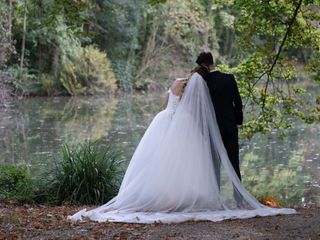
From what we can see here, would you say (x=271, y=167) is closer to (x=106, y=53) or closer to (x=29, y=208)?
(x=29, y=208)

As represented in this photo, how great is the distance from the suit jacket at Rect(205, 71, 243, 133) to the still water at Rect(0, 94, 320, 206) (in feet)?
10.2

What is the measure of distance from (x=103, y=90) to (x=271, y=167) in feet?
85.5

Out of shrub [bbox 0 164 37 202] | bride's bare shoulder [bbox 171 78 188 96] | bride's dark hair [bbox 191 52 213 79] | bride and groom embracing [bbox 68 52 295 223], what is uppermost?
bride's dark hair [bbox 191 52 213 79]

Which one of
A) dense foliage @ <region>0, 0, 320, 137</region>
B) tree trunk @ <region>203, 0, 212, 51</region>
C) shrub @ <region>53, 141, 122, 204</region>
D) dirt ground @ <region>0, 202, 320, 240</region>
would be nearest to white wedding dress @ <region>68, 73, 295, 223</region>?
dirt ground @ <region>0, 202, 320, 240</region>

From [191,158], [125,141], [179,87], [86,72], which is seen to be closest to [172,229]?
[191,158]

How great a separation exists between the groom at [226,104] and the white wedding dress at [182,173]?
88mm

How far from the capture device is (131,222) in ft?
20.7

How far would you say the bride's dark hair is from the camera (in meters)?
7.16

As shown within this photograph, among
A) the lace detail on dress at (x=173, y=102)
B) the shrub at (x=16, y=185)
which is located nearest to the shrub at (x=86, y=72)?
the shrub at (x=16, y=185)

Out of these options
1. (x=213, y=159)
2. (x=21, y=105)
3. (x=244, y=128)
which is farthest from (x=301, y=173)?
(x=21, y=105)

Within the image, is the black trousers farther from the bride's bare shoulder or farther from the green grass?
the green grass

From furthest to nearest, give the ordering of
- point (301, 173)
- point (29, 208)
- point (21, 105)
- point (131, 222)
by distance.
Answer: point (21, 105)
point (301, 173)
point (29, 208)
point (131, 222)

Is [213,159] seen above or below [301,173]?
above

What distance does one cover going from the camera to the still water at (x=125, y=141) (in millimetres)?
12820
